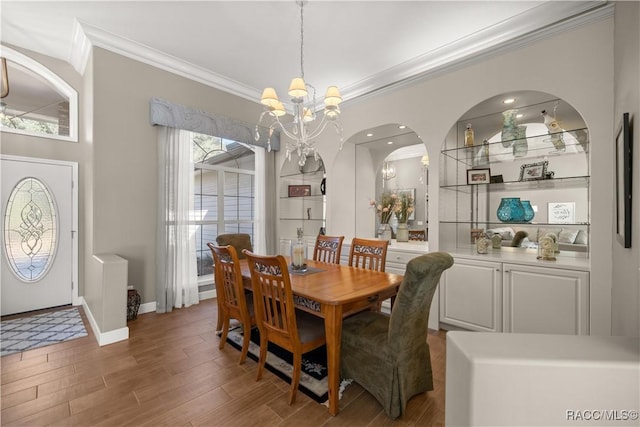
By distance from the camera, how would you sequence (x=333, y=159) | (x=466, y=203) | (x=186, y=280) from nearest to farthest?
1. (x=466, y=203)
2. (x=186, y=280)
3. (x=333, y=159)

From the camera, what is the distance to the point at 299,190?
16.3 ft

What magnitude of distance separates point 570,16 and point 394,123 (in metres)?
1.78

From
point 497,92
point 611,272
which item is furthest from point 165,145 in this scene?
point 611,272

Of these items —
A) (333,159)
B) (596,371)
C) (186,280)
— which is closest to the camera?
(596,371)

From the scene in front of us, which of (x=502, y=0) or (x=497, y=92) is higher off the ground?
(x=502, y=0)

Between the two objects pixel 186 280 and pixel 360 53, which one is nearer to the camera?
pixel 360 53

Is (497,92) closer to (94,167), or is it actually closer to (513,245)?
(513,245)

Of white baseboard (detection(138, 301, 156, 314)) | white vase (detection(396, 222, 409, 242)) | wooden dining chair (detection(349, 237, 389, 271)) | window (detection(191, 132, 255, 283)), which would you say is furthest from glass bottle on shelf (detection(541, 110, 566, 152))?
white baseboard (detection(138, 301, 156, 314))

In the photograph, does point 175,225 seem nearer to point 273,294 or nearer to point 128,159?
point 128,159

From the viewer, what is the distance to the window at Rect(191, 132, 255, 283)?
414cm

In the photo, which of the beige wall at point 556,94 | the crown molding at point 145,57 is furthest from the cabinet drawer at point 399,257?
the crown molding at point 145,57

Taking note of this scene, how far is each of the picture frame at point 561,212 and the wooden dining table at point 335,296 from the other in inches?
75.9

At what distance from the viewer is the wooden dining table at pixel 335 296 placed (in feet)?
5.88

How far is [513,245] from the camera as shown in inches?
123
